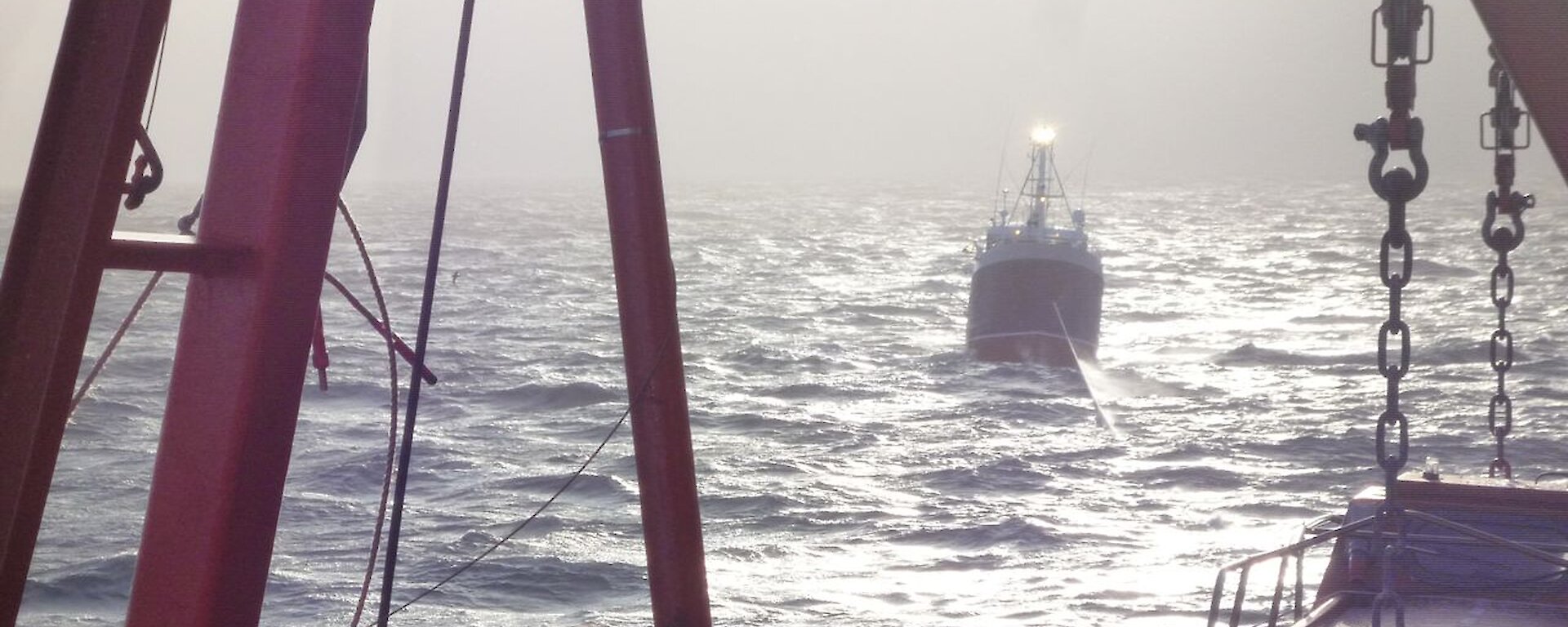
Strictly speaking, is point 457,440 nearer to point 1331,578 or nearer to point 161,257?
point 1331,578

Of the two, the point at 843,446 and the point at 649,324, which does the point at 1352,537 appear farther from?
the point at 843,446

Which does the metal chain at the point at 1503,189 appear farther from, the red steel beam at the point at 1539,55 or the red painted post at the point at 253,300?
the red painted post at the point at 253,300

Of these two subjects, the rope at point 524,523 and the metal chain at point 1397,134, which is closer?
the metal chain at point 1397,134

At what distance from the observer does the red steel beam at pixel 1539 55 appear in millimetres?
3248

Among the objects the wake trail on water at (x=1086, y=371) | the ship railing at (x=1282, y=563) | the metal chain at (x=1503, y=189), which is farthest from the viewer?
the wake trail on water at (x=1086, y=371)

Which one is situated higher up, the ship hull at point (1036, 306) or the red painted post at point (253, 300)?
the red painted post at point (253, 300)

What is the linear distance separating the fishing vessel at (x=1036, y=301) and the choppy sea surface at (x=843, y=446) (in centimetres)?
89

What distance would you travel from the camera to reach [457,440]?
26938 mm

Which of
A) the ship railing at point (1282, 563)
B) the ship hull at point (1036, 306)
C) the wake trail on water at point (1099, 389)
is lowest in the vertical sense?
the wake trail on water at point (1099, 389)

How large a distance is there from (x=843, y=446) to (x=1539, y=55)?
24.7m

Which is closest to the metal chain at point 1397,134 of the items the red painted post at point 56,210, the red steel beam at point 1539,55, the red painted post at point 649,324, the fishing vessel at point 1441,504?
the fishing vessel at point 1441,504

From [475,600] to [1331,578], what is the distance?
34.2 feet

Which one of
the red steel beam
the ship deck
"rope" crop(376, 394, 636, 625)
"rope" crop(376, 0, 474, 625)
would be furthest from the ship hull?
the red steel beam

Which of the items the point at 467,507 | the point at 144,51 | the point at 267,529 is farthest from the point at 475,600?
the point at 144,51
